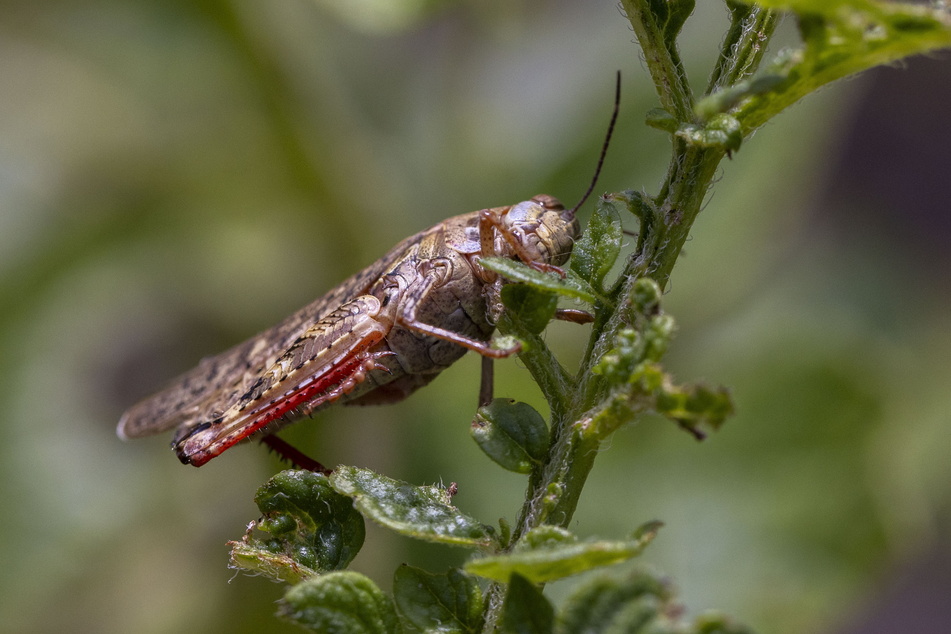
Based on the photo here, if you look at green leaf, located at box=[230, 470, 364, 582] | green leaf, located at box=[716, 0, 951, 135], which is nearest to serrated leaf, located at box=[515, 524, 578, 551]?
green leaf, located at box=[230, 470, 364, 582]

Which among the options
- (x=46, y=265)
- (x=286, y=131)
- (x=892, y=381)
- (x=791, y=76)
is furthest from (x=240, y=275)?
(x=791, y=76)

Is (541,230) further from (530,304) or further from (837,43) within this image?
(837,43)

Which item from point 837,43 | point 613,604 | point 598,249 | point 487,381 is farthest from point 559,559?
point 487,381

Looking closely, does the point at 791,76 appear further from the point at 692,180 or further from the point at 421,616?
the point at 421,616

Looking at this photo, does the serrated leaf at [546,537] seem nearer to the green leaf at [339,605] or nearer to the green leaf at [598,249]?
the green leaf at [339,605]

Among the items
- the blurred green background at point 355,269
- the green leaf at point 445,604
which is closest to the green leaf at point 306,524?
the green leaf at point 445,604
